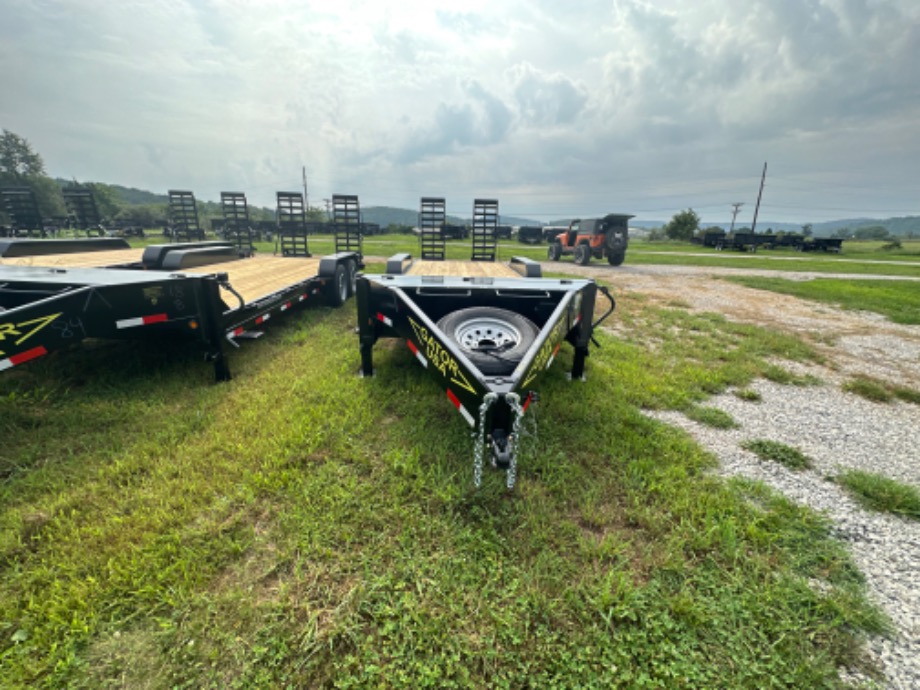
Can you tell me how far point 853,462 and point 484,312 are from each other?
3.05 metres

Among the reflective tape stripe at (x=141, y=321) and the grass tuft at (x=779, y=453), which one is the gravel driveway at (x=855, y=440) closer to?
the grass tuft at (x=779, y=453)

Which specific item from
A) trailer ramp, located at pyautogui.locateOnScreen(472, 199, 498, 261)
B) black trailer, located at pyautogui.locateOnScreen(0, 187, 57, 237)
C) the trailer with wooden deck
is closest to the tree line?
black trailer, located at pyautogui.locateOnScreen(0, 187, 57, 237)

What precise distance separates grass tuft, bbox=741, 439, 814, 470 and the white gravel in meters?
0.06

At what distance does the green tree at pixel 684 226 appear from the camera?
137 ft

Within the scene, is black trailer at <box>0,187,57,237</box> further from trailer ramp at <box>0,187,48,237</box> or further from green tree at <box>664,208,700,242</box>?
green tree at <box>664,208,700,242</box>

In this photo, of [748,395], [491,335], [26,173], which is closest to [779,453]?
[748,395]

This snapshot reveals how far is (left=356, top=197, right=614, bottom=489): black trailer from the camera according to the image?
209 centimetres

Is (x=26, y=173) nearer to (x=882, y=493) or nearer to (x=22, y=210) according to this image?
(x=22, y=210)

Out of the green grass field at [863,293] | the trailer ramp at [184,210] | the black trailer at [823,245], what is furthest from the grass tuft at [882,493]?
the black trailer at [823,245]

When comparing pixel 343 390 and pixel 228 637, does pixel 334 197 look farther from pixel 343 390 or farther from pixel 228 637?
pixel 228 637

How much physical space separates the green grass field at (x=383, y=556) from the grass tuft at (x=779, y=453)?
512mm

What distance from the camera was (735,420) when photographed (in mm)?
3531

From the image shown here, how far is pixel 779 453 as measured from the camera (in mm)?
2996

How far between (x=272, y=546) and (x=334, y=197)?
38.0ft
